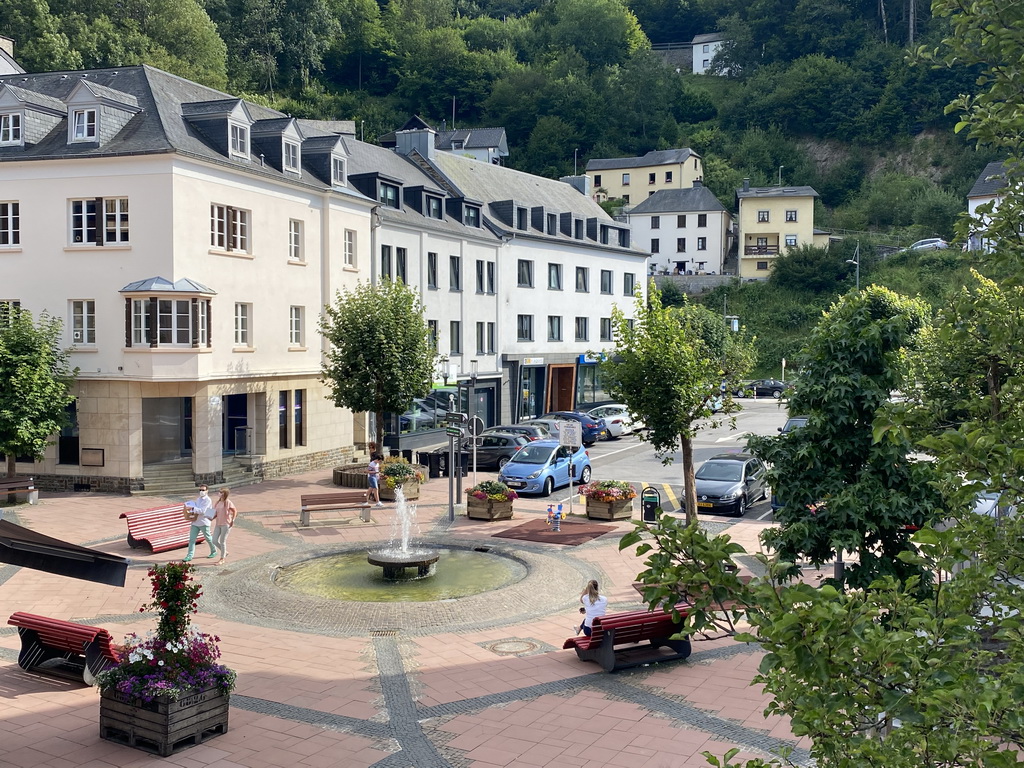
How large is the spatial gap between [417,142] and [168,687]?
39329 mm

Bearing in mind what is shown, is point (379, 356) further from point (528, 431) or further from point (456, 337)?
point (456, 337)

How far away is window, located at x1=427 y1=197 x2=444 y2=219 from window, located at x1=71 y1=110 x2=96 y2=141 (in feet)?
52.8

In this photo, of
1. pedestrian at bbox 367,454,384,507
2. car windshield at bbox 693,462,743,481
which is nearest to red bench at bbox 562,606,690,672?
pedestrian at bbox 367,454,384,507

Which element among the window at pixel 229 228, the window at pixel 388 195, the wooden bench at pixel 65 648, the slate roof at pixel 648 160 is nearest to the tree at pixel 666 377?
the window at pixel 229 228

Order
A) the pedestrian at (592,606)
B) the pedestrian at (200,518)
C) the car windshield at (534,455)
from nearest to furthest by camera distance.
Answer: the pedestrian at (592,606) → the pedestrian at (200,518) → the car windshield at (534,455)

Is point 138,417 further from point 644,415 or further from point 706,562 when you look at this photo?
point 706,562

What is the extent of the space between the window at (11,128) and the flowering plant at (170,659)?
22.5 m

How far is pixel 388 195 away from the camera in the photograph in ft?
126

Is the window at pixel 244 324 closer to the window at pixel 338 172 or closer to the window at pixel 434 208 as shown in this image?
the window at pixel 338 172

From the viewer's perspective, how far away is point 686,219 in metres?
84.9

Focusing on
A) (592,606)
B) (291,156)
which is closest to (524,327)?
(291,156)

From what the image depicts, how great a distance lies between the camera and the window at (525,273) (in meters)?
46.9

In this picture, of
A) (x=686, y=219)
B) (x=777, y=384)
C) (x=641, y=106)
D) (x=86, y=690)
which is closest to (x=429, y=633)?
(x=86, y=690)

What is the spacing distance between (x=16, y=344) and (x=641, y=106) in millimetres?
94274
